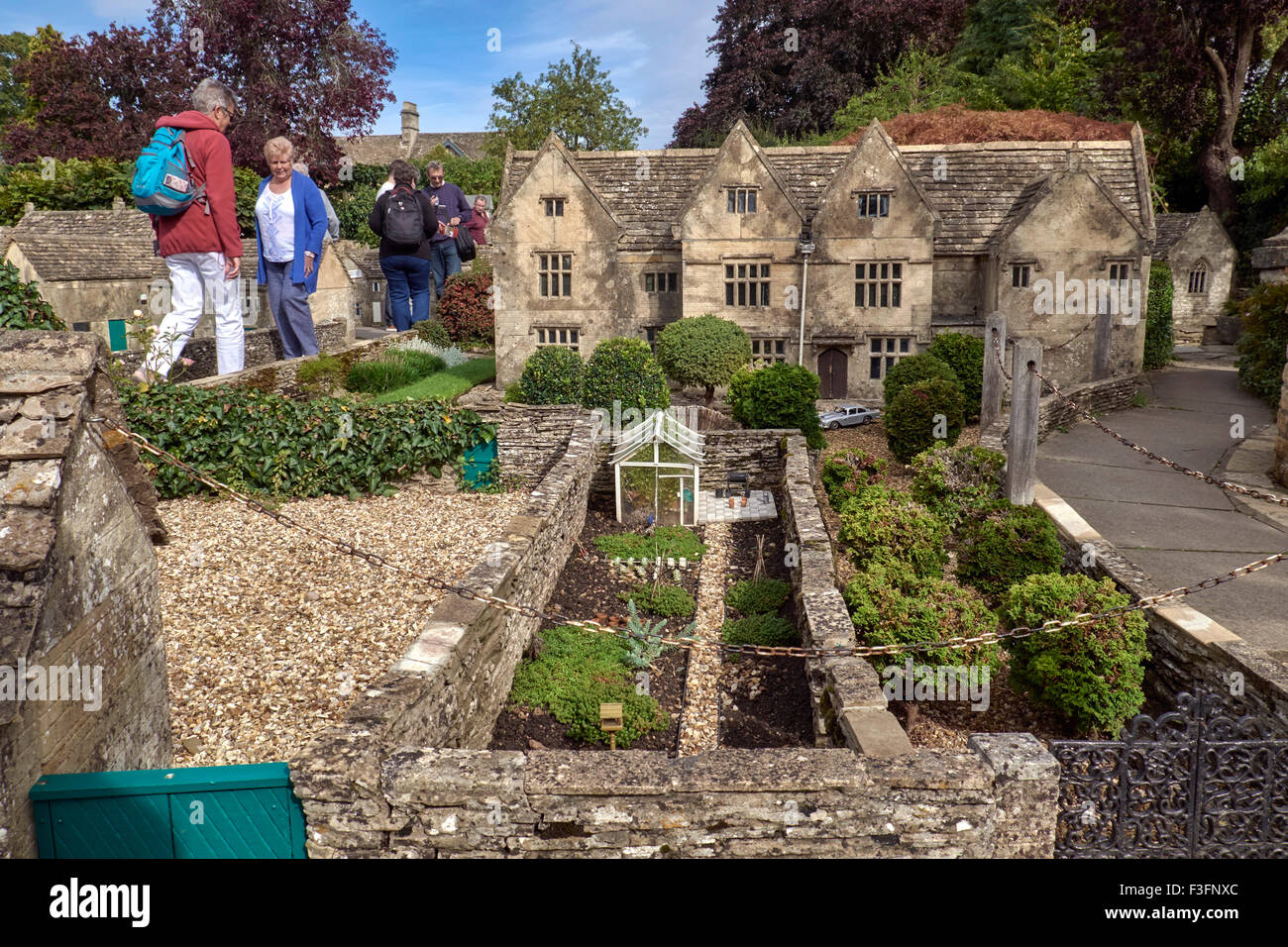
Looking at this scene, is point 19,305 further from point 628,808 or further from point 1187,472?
point 1187,472

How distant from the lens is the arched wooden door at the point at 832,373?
27.5 m

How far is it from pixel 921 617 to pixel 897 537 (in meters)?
2.57

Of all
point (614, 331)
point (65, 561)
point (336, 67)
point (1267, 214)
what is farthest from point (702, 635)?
point (1267, 214)

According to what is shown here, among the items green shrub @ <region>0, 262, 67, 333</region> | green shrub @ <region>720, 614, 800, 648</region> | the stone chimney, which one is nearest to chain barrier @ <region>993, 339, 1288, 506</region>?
green shrub @ <region>720, 614, 800, 648</region>

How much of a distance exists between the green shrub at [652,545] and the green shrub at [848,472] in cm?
276

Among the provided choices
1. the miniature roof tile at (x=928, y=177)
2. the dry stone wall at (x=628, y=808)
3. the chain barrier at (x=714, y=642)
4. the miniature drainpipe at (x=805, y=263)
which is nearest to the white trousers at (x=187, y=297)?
the chain barrier at (x=714, y=642)

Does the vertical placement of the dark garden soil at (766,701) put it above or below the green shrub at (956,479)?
below

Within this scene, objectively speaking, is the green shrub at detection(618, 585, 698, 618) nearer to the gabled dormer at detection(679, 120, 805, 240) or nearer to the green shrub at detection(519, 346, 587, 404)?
the green shrub at detection(519, 346, 587, 404)

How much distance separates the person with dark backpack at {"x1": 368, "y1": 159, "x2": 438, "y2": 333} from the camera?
771 inches

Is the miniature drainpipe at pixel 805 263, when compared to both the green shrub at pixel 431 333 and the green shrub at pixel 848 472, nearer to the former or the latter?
the green shrub at pixel 431 333

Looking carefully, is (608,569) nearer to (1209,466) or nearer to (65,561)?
(65,561)

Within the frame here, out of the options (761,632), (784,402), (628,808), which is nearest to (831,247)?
(784,402)

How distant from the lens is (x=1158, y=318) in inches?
1256

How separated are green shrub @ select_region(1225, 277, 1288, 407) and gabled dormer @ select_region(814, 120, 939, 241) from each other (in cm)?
800
